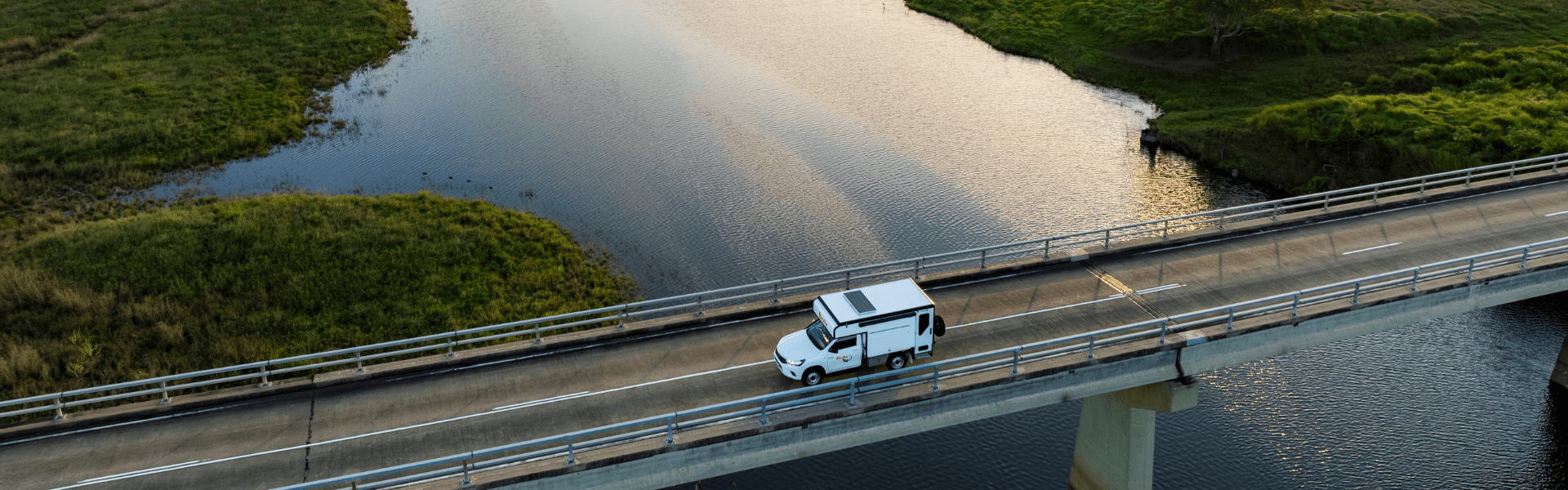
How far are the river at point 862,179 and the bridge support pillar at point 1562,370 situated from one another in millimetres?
450

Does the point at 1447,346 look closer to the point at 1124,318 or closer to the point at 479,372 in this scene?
the point at 1124,318

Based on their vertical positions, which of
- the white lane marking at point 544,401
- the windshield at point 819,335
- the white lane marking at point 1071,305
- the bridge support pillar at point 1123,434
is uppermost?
the windshield at point 819,335

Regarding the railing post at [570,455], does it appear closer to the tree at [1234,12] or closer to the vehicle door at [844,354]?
the vehicle door at [844,354]

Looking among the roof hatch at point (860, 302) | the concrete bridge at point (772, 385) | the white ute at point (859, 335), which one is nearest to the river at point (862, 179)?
the concrete bridge at point (772, 385)

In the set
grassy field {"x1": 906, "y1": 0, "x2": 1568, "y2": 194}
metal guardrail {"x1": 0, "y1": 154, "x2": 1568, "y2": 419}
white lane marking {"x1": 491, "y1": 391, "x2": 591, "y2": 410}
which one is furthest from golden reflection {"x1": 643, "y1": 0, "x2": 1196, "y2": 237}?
white lane marking {"x1": 491, "y1": 391, "x2": 591, "y2": 410}

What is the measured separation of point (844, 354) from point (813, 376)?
3.50 feet

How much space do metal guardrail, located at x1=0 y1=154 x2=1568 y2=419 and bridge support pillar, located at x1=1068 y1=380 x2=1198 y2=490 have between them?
228 inches

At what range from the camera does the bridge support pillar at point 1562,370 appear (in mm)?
39406

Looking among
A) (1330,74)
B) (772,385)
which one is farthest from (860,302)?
(1330,74)

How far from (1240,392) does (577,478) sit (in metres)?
27.4

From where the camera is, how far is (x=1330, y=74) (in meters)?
76.4

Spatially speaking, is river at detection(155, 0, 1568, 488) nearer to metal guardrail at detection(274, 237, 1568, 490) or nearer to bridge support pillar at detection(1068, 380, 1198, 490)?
bridge support pillar at detection(1068, 380, 1198, 490)

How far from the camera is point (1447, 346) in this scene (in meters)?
41.8

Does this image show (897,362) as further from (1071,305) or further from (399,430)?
(399,430)
